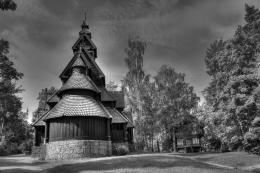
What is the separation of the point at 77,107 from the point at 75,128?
2253 mm

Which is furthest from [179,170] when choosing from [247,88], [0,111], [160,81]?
[0,111]

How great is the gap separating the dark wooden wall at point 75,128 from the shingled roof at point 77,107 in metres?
0.61

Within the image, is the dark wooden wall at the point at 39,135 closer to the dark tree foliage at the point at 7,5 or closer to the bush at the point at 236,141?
the dark tree foliage at the point at 7,5

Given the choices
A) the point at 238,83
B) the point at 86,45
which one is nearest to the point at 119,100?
the point at 86,45

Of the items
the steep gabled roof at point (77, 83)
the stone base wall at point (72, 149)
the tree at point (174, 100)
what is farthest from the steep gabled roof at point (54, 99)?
the tree at point (174, 100)

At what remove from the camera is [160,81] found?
44.0 metres

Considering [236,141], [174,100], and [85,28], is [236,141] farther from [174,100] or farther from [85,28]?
[85,28]

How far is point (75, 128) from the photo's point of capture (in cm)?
2720

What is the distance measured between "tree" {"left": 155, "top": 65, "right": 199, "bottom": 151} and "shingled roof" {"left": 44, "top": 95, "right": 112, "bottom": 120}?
1432 cm

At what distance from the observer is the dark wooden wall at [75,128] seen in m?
27.1

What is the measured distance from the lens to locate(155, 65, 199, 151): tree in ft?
134

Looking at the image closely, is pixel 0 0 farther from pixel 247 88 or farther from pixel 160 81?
pixel 160 81

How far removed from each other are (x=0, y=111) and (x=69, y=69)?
26256mm

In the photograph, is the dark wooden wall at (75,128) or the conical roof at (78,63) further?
the conical roof at (78,63)
